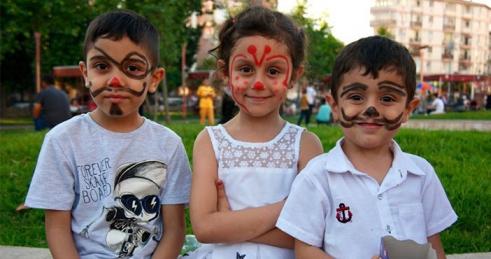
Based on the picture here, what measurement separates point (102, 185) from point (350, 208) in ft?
3.24

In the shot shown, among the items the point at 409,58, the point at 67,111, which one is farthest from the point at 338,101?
the point at 67,111

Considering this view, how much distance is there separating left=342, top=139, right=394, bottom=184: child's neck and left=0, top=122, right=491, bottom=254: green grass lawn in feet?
7.32

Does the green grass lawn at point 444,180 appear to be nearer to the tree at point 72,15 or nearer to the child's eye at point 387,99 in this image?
the child's eye at point 387,99

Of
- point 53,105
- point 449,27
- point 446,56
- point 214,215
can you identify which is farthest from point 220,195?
point 446,56

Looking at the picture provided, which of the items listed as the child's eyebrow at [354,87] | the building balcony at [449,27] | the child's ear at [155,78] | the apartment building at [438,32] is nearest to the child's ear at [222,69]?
the child's ear at [155,78]

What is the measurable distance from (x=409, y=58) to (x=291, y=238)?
836 millimetres

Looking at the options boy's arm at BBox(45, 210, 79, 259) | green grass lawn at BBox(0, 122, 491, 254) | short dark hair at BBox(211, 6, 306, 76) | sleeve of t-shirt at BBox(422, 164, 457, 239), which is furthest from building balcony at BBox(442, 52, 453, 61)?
boy's arm at BBox(45, 210, 79, 259)

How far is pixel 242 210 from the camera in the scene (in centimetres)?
214

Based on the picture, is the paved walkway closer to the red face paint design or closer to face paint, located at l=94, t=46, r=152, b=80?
face paint, located at l=94, t=46, r=152, b=80

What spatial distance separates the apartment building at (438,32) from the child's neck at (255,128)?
68794mm

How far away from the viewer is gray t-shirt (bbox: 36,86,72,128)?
10.0 m

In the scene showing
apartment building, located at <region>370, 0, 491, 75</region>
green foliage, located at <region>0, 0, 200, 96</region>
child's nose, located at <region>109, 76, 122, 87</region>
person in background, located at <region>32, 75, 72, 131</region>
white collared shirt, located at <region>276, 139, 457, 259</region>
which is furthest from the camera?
apartment building, located at <region>370, 0, 491, 75</region>

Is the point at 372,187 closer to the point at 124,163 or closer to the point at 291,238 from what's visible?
the point at 291,238

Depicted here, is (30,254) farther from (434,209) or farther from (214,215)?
(434,209)
